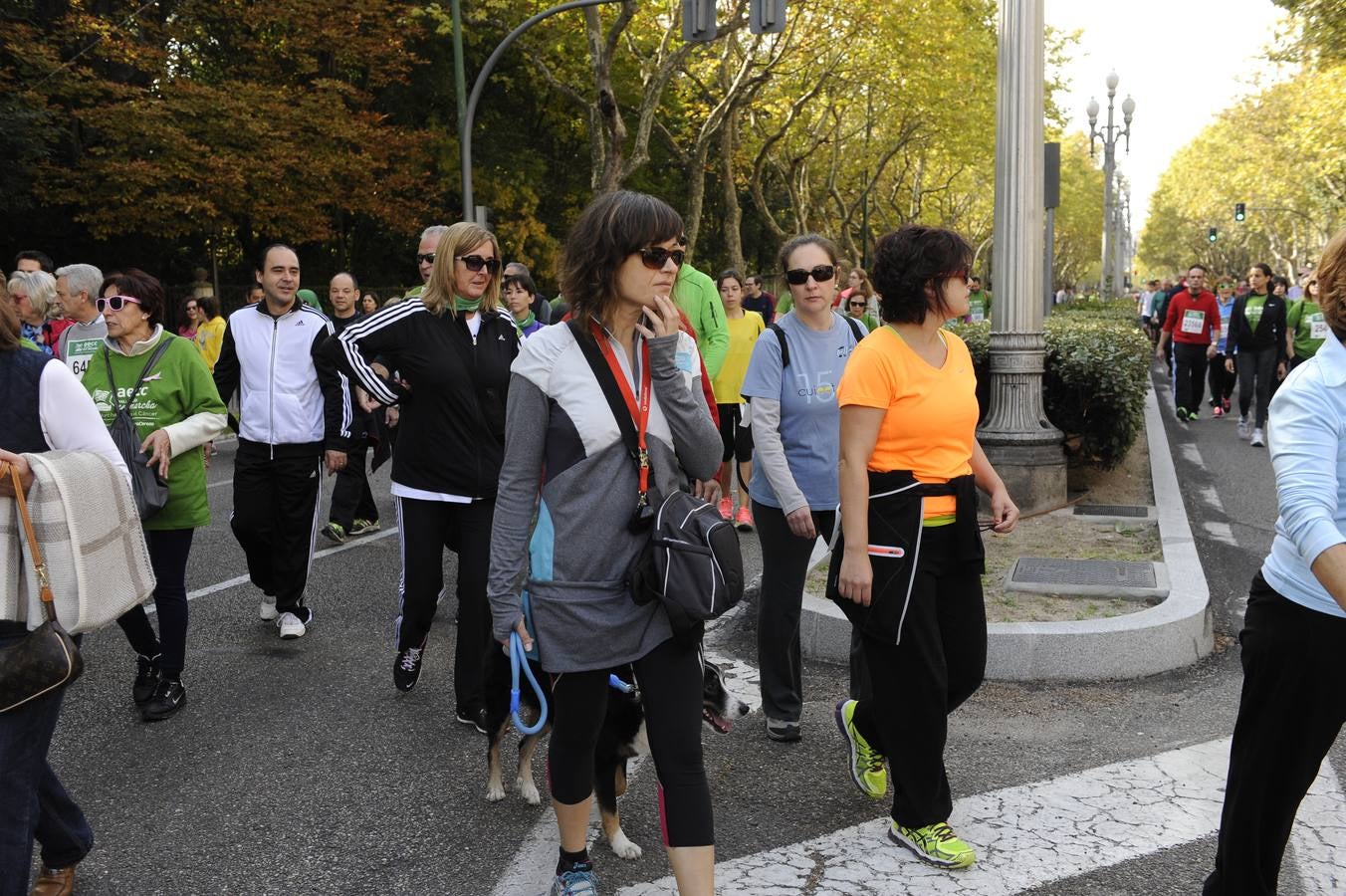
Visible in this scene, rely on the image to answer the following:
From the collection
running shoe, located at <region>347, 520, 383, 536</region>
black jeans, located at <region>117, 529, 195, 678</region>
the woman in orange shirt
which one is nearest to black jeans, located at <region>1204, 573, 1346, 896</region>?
the woman in orange shirt

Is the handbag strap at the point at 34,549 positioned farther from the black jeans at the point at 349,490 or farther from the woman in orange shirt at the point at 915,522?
the black jeans at the point at 349,490

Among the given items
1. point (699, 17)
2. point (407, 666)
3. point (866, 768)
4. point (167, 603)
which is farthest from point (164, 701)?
point (699, 17)

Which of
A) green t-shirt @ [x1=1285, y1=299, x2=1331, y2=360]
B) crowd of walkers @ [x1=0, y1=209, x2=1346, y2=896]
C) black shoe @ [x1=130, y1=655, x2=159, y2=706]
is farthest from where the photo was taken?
green t-shirt @ [x1=1285, y1=299, x2=1331, y2=360]

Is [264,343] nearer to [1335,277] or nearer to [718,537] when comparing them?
[718,537]

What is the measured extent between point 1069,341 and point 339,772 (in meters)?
7.06

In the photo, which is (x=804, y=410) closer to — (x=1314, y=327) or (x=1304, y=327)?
(x=1314, y=327)

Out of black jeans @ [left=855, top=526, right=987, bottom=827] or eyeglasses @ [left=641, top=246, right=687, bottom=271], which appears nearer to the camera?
eyeglasses @ [left=641, top=246, right=687, bottom=271]

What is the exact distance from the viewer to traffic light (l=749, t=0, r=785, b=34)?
50.7 ft

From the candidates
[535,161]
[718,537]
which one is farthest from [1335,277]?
[535,161]

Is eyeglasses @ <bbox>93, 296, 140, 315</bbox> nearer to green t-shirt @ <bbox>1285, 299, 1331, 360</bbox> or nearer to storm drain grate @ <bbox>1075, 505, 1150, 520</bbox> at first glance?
storm drain grate @ <bbox>1075, 505, 1150, 520</bbox>

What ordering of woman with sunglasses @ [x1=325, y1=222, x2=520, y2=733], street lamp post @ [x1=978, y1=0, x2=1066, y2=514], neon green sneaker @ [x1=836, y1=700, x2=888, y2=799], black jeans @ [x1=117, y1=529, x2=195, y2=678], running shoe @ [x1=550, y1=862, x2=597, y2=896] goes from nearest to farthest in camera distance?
running shoe @ [x1=550, y1=862, x2=597, y2=896], neon green sneaker @ [x1=836, y1=700, x2=888, y2=799], woman with sunglasses @ [x1=325, y1=222, x2=520, y2=733], black jeans @ [x1=117, y1=529, x2=195, y2=678], street lamp post @ [x1=978, y1=0, x2=1066, y2=514]

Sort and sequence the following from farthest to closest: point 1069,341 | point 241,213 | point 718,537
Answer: point 241,213 → point 1069,341 → point 718,537

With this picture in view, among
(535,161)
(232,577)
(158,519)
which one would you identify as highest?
(535,161)

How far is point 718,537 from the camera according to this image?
2865 mm
